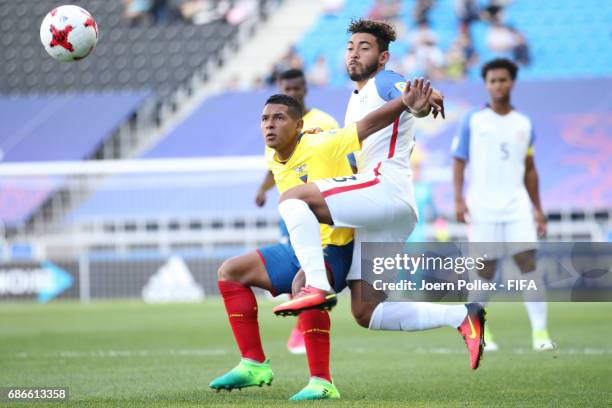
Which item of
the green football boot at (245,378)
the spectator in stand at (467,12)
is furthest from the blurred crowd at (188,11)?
the green football boot at (245,378)

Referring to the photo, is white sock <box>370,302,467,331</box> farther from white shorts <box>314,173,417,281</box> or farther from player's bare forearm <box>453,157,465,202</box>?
player's bare forearm <box>453,157,465,202</box>

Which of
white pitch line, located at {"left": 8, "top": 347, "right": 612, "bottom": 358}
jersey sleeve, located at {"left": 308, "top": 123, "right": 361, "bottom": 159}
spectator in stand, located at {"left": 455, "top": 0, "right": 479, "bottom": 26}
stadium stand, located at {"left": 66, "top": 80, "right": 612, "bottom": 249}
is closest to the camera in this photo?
jersey sleeve, located at {"left": 308, "top": 123, "right": 361, "bottom": 159}

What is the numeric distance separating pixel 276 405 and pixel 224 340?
5.05 meters

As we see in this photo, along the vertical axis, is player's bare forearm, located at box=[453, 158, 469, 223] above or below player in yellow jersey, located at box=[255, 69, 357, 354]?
below

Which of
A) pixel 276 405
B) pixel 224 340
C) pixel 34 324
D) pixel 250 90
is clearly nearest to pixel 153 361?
pixel 224 340

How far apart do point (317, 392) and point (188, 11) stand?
73.8ft

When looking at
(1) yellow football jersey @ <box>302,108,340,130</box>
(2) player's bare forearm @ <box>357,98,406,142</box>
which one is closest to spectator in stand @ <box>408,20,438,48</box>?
(1) yellow football jersey @ <box>302,108,340,130</box>

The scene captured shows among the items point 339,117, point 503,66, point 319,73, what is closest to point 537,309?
point 503,66

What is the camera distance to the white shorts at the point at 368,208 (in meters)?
5.65

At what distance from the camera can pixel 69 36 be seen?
6926 millimetres

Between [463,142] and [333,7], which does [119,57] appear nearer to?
[333,7]

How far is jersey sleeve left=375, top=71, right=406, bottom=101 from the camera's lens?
5938 mm

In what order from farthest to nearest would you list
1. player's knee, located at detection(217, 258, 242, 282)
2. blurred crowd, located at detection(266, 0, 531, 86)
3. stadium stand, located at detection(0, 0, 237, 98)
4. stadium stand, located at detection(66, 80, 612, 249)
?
stadium stand, located at detection(0, 0, 237, 98) < blurred crowd, located at detection(266, 0, 531, 86) < stadium stand, located at detection(66, 80, 612, 249) < player's knee, located at detection(217, 258, 242, 282)

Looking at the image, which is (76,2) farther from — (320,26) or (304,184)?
(304,184)
